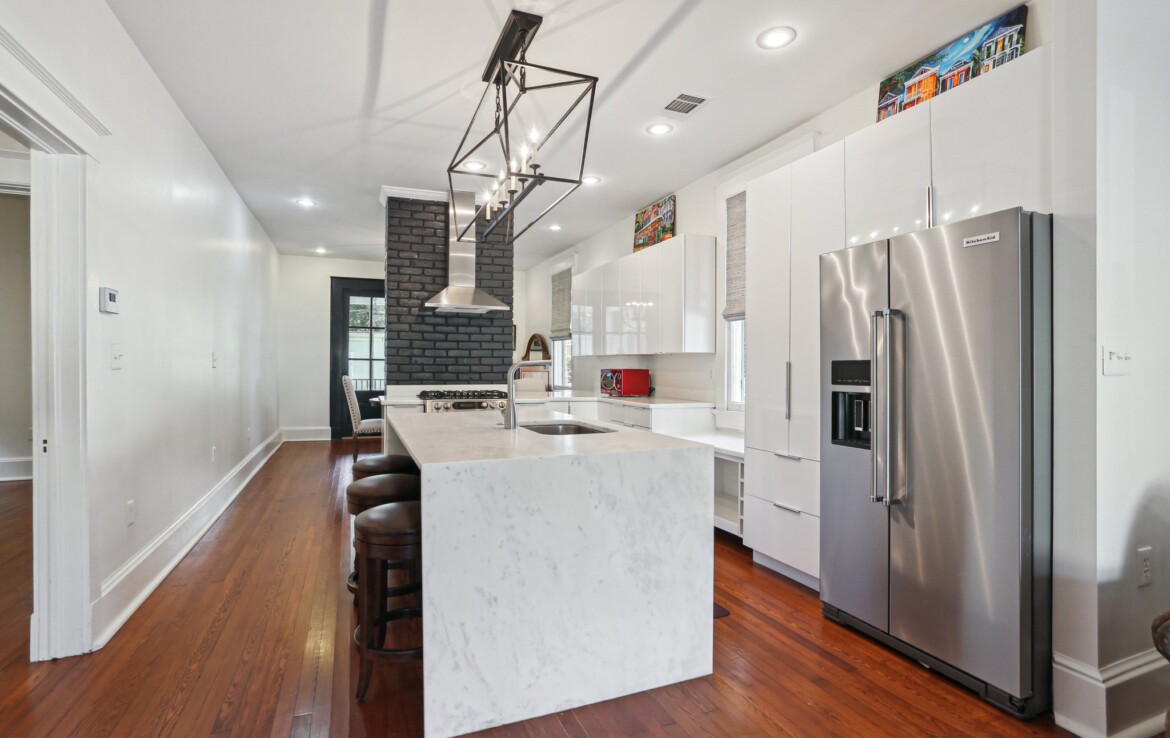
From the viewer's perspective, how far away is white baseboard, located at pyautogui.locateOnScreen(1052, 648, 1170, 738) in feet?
5.89

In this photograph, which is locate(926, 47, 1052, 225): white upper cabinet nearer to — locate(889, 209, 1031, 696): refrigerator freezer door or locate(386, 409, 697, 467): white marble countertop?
locate(889, 209, 1031, 696): refrigerator freezer door

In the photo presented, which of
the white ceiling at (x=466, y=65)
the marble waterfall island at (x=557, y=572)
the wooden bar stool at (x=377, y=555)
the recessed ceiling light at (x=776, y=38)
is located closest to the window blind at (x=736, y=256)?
the white ceiling at (x=466, y=65)

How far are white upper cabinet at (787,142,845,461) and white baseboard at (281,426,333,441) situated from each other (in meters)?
7.38

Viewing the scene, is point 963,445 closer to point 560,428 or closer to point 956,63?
point 560,428

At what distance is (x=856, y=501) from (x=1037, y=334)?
3.09ft

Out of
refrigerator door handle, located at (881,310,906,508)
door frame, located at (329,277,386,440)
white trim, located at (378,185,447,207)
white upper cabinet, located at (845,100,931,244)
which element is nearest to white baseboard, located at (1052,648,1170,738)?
refrigerator door handle, located at (881,310,906,508)

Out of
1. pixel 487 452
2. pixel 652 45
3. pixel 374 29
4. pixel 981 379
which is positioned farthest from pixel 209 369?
pixel 981 379

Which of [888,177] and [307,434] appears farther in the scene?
[307,434]

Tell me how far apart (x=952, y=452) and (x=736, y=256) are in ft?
8.07

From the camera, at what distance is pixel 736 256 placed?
14.0ft

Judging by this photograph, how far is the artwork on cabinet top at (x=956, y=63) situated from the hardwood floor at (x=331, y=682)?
8.34ft

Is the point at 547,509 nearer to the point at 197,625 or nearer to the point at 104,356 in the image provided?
the point at 197,625

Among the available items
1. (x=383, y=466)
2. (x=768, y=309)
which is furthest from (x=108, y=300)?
(x=768, y=309)

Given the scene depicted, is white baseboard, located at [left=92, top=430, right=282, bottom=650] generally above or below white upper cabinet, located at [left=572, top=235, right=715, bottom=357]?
below
